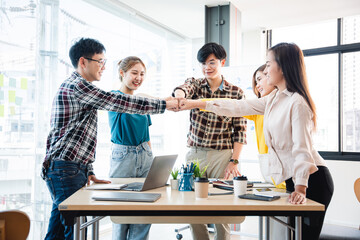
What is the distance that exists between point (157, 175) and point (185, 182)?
162 millimetres

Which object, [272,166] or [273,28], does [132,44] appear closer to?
[273,28]

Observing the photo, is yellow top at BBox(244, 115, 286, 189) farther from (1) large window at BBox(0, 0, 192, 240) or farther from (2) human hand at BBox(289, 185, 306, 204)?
(1) large window at BBox(0, 0, 192, 240)

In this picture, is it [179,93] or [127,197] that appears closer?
[127,197]

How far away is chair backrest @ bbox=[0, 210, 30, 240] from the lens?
111cm

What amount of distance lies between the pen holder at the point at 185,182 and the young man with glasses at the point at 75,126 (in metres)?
0.52

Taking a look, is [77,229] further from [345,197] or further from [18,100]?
[345,197]

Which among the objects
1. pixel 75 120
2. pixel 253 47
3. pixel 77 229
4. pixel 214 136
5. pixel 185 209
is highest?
pixel 253 47

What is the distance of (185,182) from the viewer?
6.01 ft

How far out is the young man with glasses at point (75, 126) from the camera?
5.90ft

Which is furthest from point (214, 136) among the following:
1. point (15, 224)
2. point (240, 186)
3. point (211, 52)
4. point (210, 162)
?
point (15, 224)

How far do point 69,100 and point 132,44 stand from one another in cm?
279

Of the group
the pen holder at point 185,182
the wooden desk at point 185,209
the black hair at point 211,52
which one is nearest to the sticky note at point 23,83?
the black hair at point 211,52

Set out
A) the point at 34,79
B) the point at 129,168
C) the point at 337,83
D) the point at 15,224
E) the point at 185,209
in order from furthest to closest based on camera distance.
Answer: the point at 337,83
the point at 34,79
the point at 129,168
the point at 185,209
the point at 15,224

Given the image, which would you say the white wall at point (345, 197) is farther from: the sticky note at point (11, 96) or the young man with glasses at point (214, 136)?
the sticky note at point (11, 96)
